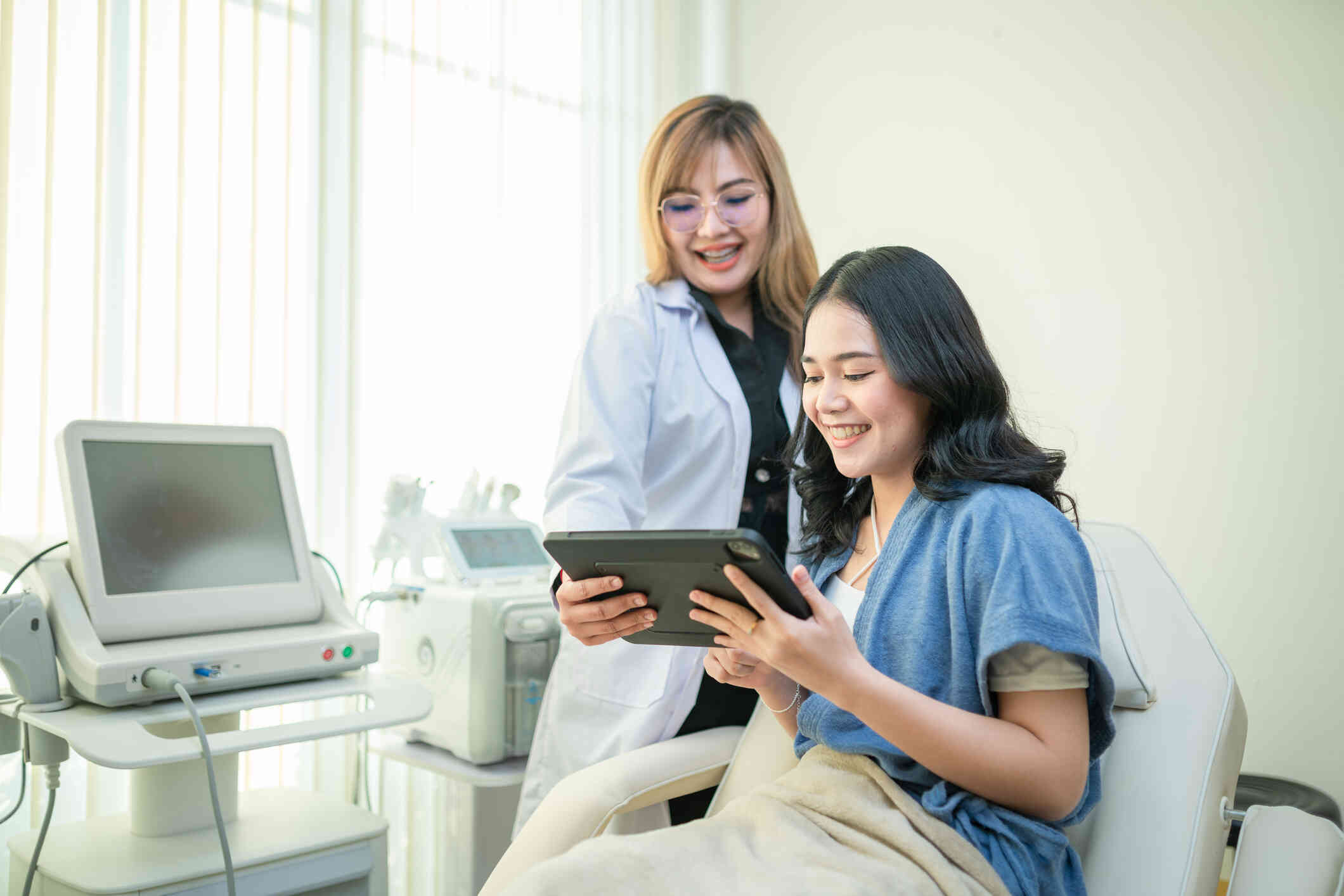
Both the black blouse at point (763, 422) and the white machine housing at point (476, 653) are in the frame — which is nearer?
the black blouse at point (763, 422)

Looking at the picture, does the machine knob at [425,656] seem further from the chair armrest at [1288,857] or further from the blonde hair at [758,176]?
the chair armrest at [1288,857]

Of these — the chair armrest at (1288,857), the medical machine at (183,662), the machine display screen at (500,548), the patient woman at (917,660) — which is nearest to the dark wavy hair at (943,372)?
the patient woman at (917,660)

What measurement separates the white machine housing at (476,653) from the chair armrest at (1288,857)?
1.21m

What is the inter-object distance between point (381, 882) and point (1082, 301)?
81.9 inches

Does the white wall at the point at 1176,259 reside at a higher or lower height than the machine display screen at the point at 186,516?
higher

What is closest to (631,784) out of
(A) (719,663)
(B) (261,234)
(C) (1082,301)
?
(A) (719,663)

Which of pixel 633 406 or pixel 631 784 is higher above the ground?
pixel 633 406

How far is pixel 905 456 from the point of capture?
117 centimetres

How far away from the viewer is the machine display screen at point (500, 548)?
6.79 ft

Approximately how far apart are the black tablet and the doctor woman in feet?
1.57

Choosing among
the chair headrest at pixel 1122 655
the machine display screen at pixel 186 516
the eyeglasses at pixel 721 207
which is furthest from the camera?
the eyeglasses at pixel 721 207

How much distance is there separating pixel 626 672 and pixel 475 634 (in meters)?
0.43

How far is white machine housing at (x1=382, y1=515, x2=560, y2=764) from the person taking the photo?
1.90 m

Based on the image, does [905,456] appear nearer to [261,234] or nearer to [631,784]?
[631,784]
